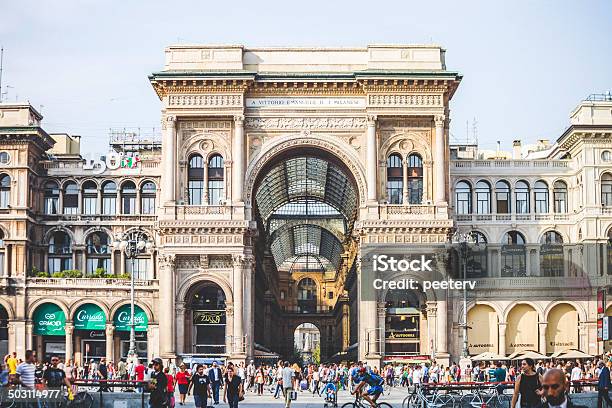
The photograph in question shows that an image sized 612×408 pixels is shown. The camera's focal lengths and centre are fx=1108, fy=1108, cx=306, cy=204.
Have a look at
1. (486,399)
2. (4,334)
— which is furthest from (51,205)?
(486,399)

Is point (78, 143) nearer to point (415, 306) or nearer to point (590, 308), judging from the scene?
point (415, 306)

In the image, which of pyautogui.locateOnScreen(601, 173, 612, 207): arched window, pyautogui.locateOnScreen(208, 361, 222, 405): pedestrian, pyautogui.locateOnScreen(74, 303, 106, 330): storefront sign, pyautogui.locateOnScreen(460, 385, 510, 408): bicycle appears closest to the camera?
pyautogui.locateOnScreen(460, 385, 510, 408): bicycle

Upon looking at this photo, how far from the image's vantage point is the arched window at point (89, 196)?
308ft

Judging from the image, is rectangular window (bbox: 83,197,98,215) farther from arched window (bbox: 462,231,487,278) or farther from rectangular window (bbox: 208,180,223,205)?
arched window (bbox: 462,231,487,278)

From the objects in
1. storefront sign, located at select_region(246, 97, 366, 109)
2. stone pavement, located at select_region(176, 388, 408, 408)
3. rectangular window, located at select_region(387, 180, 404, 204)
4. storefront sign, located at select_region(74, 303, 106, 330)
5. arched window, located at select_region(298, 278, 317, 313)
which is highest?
storefront sign, located at select_region(246, 97, 366, 109)

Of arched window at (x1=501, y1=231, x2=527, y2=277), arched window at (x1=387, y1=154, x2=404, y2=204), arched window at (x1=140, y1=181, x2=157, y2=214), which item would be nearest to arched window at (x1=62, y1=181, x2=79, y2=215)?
arched window at (x1=140, y1=181, x2=157, y2=214)

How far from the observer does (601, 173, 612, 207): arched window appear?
3388 inches

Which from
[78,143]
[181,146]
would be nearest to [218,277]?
[181,146]

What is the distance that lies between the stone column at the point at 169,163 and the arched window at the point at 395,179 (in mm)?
15513

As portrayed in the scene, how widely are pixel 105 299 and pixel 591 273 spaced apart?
38.2 metres

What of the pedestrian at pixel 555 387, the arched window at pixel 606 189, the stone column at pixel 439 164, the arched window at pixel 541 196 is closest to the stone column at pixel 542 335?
the arched window at pixel 541 196

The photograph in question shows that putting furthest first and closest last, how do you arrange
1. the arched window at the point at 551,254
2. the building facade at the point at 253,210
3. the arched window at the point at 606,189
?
the arched window at the point at 551,254 < the arched window at the point at 606,189 < the building facade at the point at 253,210

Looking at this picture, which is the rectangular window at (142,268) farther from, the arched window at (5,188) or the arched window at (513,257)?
the arched window at (513,257)

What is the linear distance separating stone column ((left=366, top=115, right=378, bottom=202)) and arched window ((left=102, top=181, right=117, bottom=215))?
2557 cm
